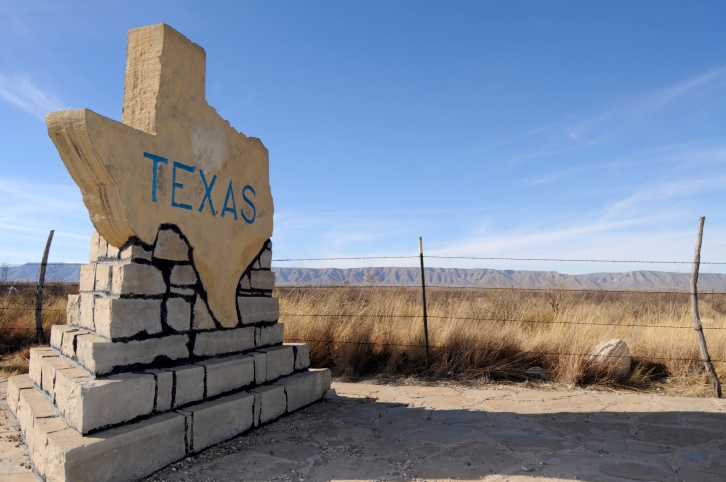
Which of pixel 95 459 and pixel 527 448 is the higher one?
pixel 95 459

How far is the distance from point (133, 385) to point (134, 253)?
0.79 m

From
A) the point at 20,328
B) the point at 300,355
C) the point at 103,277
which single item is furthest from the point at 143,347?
the point at 20,328

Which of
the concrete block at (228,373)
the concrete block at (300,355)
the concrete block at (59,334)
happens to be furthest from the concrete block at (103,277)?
the concrete block at (300,355)

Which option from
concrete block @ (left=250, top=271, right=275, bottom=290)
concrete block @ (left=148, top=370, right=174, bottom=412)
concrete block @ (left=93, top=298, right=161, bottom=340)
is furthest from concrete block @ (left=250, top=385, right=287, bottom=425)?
concrete block @ (left=93, top=298, right=161, bottom=340)

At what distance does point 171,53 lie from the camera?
336 cm

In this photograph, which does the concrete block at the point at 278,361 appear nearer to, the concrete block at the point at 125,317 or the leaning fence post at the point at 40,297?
the concrete block at the point at 125,317

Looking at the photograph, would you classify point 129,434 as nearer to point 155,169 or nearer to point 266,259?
point 155,169

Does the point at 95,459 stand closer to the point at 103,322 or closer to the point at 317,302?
the point at 103,322

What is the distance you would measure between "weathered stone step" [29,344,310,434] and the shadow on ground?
0.38 m

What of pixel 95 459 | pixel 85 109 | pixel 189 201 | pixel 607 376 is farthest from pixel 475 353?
pixel 85 109

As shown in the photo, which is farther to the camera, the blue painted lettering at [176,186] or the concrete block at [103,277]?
the blue painted lettering at [176,186]

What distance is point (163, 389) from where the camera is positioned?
→ 302 centimetres

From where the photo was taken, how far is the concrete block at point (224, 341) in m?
3.53

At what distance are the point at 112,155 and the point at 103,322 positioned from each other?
3.30 ft
